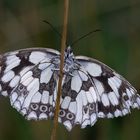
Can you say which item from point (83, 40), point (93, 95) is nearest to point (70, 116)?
point (93, 95)

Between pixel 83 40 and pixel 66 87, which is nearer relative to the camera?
pixel 66 87

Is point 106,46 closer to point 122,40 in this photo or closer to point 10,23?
point 122,40

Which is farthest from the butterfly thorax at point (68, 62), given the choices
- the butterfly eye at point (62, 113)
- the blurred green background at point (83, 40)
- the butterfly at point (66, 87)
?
the blurred green background at point (83, 40)

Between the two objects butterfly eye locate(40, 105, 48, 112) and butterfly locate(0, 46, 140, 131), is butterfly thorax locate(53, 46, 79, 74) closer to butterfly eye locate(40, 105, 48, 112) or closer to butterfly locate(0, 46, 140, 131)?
butterfly locate(0, 46, 140, 131)

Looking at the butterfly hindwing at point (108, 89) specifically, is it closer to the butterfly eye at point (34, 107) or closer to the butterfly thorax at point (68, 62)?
the butterfly thorax at point (68, 62)

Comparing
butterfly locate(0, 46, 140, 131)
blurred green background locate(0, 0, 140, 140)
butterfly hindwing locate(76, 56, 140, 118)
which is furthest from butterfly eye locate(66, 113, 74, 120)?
blurred green background locate(0, 0, 140, 140)

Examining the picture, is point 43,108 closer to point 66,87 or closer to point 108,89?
point 66,87

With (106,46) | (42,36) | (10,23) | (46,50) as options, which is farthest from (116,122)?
(46,50)
